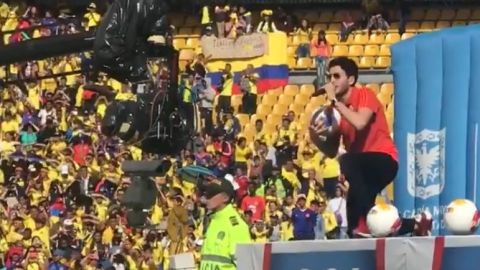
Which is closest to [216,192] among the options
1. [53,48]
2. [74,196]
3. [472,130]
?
[53,48]

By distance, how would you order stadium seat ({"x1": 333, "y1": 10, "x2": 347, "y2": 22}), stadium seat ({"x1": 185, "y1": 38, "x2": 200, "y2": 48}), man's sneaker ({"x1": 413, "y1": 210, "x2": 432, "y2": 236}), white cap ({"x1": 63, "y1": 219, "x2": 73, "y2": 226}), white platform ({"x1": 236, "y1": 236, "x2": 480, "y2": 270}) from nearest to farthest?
white platform ({"x1": 236, "y1": 236, "x2": 480, "y2": 270})
man's sneaker ({"x1": 413, "y1": 210, "x2": 432, "y2": 236})
white cap ({"x1": 63, "y1": 219, "x2": 73, "y2": 226})
stadium seat ({"x1": 185, "y1": 38, "x2": 200, "y2": 48})
stadium seat ({"x1": 333, "y1": 10, "x2": 347, "y2": 22})

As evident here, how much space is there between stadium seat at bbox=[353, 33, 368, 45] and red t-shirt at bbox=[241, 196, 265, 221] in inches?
245

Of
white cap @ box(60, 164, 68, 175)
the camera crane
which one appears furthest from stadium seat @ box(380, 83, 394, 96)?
the camera crane

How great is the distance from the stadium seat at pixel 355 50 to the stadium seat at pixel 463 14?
216 cm

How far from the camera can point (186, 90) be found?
8578mm

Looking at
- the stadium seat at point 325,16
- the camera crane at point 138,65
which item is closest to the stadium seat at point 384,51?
the stadium seat at point 325,16

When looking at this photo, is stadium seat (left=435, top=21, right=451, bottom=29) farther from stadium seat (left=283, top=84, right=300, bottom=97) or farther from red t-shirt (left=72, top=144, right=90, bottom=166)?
red t-shirt (left=72, top=144, right=90, bottom=166)

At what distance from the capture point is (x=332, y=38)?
22859 millimetres

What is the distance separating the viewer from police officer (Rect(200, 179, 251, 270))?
910 centimetres

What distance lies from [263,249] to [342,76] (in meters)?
2.31

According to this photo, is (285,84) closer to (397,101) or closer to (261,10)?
(261,10)

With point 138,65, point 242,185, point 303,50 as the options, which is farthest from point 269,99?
point 138,65

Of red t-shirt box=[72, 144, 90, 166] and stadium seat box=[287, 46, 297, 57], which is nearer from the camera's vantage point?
red t-shirt box=[72, 144, 90, 166]

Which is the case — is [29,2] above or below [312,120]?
above
